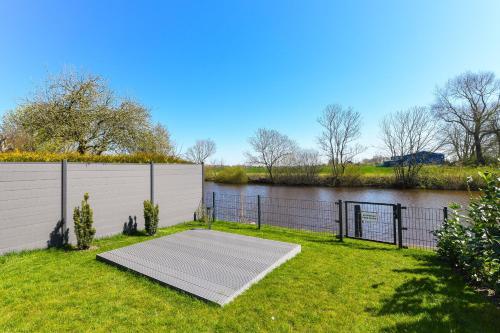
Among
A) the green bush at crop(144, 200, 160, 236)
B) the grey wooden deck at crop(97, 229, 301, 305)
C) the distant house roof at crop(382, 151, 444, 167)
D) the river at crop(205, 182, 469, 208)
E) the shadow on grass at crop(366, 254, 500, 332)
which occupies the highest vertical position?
the distant house roof at crop(382, 151, 444, 167)

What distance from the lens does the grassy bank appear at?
1808cm

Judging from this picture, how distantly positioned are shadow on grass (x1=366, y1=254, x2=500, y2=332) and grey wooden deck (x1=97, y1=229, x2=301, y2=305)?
165cm

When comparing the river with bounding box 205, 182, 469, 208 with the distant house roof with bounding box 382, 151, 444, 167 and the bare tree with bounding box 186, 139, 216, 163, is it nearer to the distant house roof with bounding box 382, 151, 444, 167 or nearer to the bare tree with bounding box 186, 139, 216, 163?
the distant house roof with bounding box 382, 151, 444, 167

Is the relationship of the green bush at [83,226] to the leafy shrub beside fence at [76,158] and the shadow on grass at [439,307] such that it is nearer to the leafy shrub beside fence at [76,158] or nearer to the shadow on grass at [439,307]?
the leafy shrub beside fence at [76,158]

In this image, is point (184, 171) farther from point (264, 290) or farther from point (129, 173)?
point (264, 290)

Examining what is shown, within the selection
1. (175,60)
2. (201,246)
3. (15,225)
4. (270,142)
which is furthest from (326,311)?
(270,142)

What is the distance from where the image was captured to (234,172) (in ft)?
93.9

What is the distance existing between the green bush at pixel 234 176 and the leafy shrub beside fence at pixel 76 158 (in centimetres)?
2069

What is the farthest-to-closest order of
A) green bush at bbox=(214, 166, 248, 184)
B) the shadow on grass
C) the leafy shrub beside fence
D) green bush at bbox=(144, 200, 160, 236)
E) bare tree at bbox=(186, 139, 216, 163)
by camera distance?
bare tree at bbox=(186, 139, 216, 163) → green bush at bbox=(214, 166, 248, 184) → green bush at bbox=(144, 200, 160, 236) → the leafy shrub beside fence → the shadow on grass

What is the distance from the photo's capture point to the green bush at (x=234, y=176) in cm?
2854

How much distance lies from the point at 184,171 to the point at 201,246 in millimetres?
3556

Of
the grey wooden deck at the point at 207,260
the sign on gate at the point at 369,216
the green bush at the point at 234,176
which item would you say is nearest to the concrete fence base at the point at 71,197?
the grey wooden deck at the point at 207,260

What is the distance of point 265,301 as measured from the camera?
9.21ft

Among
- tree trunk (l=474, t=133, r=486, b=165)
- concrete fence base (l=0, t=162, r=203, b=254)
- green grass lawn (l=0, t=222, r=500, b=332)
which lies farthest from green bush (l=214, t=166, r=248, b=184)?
green grass lawn (l=0, t=222, r=500, b=332)
